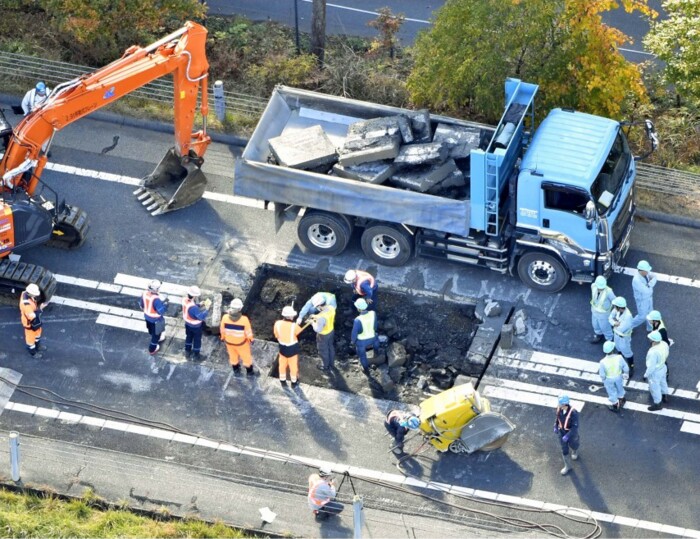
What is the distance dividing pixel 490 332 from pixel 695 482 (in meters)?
4.04

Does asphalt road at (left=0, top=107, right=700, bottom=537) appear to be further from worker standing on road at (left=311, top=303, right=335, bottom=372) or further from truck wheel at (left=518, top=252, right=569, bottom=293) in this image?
worker standing on road at (left=311, top=303, right=335, bottom=372)

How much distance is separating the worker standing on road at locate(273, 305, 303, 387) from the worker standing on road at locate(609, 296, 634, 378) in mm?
4839

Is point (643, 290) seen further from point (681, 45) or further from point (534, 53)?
point (681, 45)

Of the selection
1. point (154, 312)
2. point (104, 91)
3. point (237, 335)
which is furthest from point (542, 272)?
point (104, 91)

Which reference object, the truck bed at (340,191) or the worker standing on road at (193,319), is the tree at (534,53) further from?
the worker standing on road at (193,319)

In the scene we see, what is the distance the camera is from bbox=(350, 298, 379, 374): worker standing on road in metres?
18.4

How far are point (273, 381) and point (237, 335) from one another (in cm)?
109

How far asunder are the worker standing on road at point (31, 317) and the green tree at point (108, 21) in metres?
7.29

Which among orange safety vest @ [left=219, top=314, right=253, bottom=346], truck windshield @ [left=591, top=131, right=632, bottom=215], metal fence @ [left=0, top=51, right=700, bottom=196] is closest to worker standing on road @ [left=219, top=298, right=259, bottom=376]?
orange safety vest @ [left=219, top=314, right=253, bottom=346]

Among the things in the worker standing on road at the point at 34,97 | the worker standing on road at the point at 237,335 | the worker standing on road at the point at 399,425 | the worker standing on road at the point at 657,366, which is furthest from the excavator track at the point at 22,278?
the worker standing on road at the point at 657,366

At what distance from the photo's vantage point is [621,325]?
60.4 feet

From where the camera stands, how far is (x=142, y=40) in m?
25.2

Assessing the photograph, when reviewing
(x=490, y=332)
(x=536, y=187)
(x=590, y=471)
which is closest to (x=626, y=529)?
(x=590, y=471)

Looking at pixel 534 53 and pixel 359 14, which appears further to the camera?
pixel 359 14
